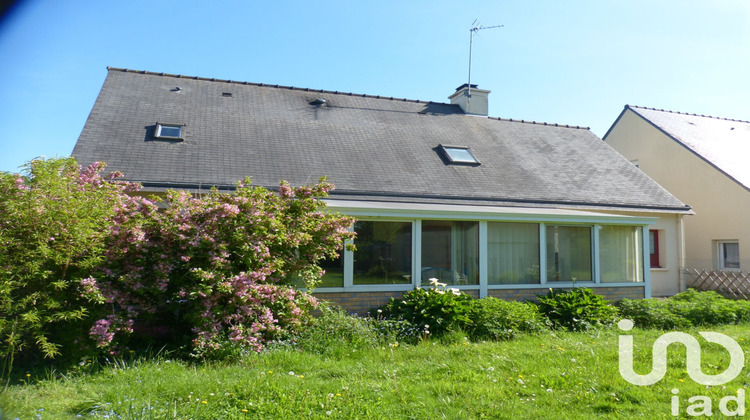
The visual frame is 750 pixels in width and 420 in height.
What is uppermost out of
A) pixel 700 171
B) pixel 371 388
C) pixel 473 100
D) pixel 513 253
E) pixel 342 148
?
pixel 473 100

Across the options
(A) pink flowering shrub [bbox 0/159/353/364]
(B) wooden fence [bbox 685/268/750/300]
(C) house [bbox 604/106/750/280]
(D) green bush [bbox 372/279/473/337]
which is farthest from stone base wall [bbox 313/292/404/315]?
(B) wooden fence [bbox 685/268/750/300]

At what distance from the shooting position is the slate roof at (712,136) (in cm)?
1805

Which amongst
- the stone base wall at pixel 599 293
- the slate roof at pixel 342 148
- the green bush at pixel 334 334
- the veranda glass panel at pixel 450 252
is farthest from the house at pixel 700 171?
the green bush at pixel 334 334

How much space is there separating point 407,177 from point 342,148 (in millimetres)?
1983

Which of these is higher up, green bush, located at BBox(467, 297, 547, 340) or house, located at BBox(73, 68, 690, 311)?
house, located at BBox(73, 68, 690, 311)

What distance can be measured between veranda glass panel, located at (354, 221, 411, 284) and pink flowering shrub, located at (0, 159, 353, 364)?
1.43 m

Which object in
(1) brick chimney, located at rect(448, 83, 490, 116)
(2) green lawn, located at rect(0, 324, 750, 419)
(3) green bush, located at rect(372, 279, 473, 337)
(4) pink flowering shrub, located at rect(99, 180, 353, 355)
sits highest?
(1) brick chimney, located at rect(448, 83, 490, 116)

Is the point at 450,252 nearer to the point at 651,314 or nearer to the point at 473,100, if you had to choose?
the point at 651,314

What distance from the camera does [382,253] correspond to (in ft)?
32.9

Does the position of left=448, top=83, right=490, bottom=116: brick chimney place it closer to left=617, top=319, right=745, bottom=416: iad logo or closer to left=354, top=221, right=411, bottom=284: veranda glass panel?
left=354, top=221, right=411, bottom=284: veranda glass panel

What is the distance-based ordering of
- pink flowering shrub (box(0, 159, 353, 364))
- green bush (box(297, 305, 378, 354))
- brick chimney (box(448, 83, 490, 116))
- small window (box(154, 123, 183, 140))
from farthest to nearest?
1. brick chimney (box(448, 83, 490, 116))
2. small window (box(154, 123, 183, 140))
3. green bush (box(297, 305, 378, 354))
4. pink flowering shrub (box(0, 159, 353, 364))

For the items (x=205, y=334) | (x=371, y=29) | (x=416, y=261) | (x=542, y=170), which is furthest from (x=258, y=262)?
(x=542, y=170)

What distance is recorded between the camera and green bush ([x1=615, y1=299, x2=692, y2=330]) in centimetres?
1007

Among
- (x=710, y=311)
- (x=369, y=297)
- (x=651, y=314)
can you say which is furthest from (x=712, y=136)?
(x=369, y=297)
